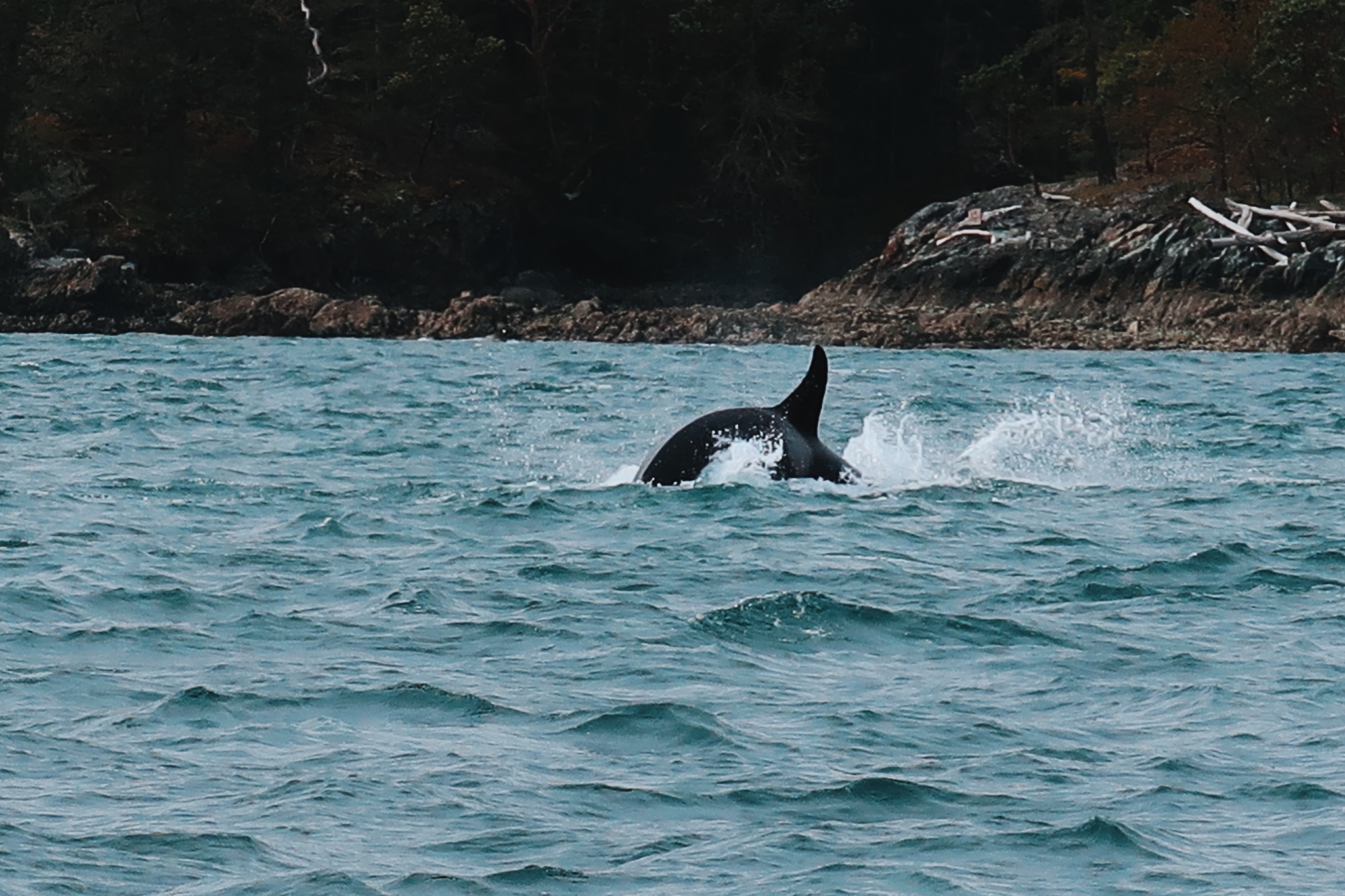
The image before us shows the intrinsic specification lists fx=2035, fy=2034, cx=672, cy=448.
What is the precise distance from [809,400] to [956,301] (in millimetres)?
38758

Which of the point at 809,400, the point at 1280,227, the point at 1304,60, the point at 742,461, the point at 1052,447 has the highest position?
the point at 1304,60

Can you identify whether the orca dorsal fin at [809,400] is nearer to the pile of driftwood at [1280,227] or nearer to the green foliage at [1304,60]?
the pile of driftwood at [1280,227]

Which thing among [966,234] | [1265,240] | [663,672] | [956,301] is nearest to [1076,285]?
[956,301]

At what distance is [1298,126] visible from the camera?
54.2m

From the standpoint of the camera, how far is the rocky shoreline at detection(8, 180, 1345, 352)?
1901 inches

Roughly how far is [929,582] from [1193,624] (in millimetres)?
1846

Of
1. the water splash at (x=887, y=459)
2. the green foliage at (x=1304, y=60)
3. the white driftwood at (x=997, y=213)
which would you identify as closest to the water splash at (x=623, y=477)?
the water splash at (x=887, y=459)

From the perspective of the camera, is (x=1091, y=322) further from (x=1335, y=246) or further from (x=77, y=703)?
(x=77, y=703)

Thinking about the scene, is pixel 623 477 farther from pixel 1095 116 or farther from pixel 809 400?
pixel 1095 116

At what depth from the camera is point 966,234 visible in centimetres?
5584

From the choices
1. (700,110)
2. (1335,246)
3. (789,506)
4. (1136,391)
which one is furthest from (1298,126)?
(789,506)

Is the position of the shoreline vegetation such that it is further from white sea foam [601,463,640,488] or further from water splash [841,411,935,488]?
white sea foam [601,463,640,488]

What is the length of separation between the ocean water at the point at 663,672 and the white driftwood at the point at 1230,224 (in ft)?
98.6

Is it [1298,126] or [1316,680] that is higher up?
[1298,126]
